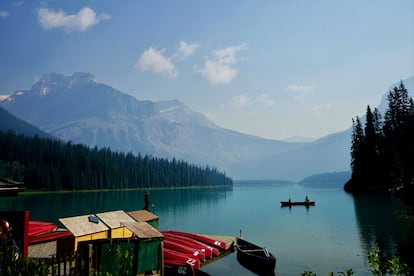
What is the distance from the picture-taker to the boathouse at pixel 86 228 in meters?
20.8

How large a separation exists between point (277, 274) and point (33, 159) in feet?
584

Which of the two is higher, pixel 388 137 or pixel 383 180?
pixel 388 137

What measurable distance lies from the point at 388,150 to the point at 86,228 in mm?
103638

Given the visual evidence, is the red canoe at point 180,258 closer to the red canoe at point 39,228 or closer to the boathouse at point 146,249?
the boathouse at point 146,249

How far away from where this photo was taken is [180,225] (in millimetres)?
57031

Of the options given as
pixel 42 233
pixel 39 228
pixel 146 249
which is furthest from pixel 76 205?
pixel 146 249

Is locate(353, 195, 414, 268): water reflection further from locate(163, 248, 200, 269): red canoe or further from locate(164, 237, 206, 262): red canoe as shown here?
locate(163, 248, 200, 269): red canoe

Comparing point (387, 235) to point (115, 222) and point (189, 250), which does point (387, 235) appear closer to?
point (189, 250)

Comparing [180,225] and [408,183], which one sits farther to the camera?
[408,183]

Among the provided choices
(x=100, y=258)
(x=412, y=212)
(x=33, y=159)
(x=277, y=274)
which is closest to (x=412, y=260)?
(x=412, y=212)

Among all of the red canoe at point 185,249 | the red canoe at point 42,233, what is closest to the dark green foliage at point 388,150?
the red canoe at point 185,249

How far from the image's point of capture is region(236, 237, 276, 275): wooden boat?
27.8 metres

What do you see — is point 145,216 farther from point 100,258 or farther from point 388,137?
point 388,137

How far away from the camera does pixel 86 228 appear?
2156 centimetres
